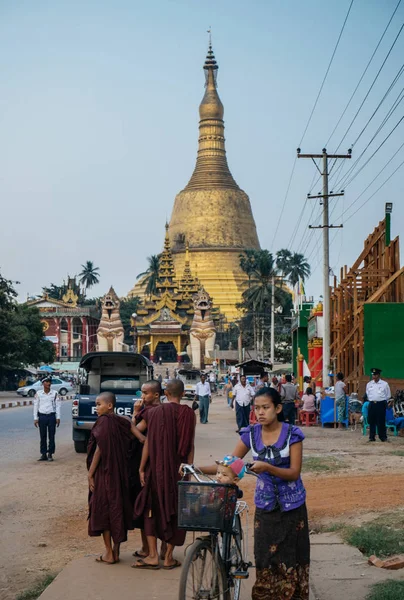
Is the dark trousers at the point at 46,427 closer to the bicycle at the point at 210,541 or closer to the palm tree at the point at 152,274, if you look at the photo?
the bicycle at the point at 210,541

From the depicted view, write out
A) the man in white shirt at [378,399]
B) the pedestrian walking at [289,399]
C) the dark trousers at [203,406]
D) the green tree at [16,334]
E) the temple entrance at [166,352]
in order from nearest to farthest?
the man in white shirt at [378,399] < the pedestrian walking at [289,399] < the dark trousers at [203,406] < the green tree at [16,334] < the temple entrance at [166,352]

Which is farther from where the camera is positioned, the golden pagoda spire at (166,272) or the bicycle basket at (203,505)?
the golden pagoda spire at (166,272)

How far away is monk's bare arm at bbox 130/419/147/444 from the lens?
26.0 feet

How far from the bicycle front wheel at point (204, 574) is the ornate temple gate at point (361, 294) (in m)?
19.2

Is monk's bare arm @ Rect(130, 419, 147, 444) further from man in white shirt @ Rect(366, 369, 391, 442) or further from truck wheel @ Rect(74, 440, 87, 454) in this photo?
man in white shirt @ Rect(366, 369, 391, 442)

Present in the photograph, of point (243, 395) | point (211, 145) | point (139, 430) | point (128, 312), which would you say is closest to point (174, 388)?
point (139, 430)

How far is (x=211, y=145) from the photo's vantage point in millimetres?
Answer: 98500

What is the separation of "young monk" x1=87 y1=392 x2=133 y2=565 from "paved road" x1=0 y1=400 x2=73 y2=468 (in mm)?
8318

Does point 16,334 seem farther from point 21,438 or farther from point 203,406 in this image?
point 21,438

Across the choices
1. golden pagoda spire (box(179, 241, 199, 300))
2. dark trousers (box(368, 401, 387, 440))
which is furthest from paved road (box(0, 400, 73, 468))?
golden pagoda spire (box(179, 241, 199, 300))

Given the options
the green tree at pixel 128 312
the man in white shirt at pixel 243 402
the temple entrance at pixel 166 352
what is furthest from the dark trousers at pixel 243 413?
the green tree at pixel 128 312

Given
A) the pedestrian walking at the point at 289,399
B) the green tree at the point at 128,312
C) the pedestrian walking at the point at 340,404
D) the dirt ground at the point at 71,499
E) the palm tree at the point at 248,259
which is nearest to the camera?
the dirt ground at the point at 71,499

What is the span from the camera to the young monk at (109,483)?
774cm

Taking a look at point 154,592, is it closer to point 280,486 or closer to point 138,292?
point 280,486
